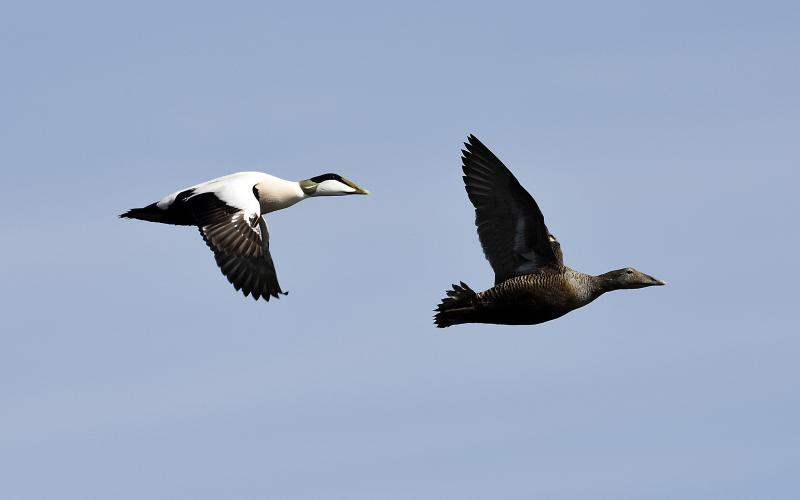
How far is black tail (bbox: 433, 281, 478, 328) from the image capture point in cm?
1967

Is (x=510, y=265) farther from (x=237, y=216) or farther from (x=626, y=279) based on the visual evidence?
(x=237, y=216)

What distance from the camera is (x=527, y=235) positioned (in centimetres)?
1966

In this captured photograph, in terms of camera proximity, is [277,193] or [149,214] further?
[277,193]

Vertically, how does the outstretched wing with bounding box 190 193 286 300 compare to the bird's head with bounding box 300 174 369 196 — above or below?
below

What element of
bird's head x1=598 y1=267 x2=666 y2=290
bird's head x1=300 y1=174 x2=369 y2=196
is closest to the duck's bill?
bird's head x1=300 y1=174 x2=369 y2=196

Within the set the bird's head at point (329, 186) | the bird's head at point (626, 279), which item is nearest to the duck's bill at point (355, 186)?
the bird's head at point (329, 186)

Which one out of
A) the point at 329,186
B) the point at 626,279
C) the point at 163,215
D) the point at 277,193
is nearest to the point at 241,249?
the point at 163,215

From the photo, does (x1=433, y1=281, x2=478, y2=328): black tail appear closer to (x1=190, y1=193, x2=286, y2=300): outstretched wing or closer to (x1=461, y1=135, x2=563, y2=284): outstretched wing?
(x1=461, y1=135, x2=563, y2=284): outstretched wing

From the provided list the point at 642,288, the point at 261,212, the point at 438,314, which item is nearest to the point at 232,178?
the point at 261,212

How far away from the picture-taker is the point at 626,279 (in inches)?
803

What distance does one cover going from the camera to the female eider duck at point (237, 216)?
2073 cm

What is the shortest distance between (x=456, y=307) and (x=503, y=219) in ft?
4.28

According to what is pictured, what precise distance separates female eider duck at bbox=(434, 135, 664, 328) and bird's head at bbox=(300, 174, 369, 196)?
4642 mm

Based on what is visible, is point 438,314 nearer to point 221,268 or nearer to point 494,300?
point 494,300
